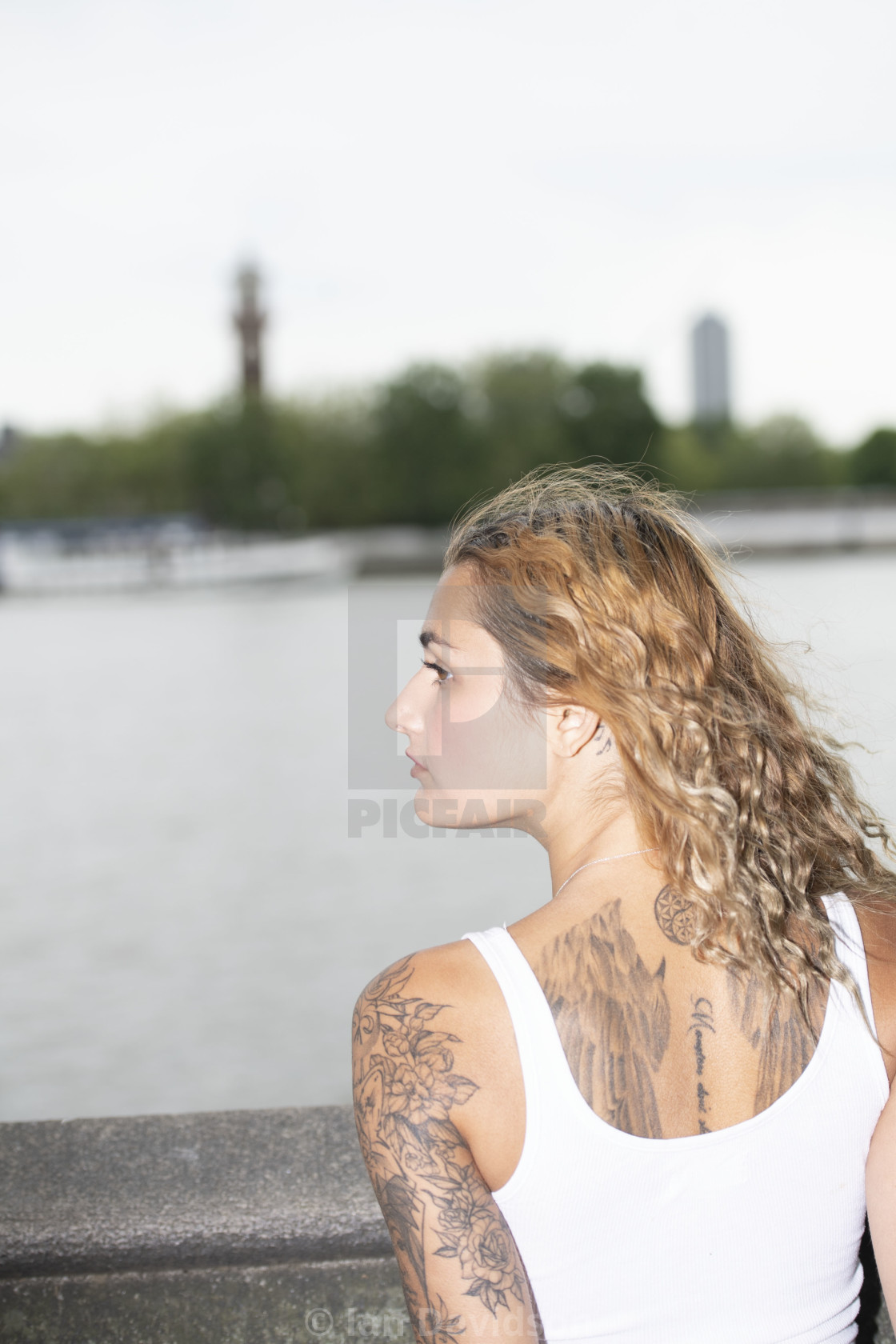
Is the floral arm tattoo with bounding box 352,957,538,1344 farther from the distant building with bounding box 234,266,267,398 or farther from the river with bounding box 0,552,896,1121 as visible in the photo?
the distant building with bounding box 234,266,267,398

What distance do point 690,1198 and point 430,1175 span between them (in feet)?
0.77

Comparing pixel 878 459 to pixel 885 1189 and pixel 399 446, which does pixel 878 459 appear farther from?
pixel 885 1189

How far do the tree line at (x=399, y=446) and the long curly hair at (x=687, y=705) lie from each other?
56.4 meters

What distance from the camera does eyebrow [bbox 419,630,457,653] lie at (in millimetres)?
1220

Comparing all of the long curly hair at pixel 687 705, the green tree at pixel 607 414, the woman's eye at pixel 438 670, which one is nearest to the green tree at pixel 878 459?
the green tree at pixel 607 414

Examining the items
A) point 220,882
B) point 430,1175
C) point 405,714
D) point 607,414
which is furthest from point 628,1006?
point 607,414

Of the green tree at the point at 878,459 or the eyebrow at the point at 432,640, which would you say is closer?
the eyebrow at the point at 432,640

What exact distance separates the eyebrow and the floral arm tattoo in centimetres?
31

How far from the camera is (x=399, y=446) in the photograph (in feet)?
204

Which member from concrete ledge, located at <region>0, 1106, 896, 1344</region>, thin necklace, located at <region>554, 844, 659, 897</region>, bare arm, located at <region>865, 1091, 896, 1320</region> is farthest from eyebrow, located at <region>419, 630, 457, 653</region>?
concrete ledge, located at <region>0, 1106, 896, 1344</region>

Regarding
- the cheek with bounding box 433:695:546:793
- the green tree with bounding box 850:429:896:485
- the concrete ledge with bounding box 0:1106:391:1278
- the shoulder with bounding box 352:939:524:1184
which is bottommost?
the concrete ledge with bounding box 0:1106:391:1278

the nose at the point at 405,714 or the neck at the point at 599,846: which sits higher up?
the nose at the point at 405,714

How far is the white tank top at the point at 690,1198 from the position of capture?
40.7 inches

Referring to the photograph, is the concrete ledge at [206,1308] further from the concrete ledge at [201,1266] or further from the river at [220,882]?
the river at [220,882]
